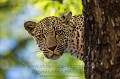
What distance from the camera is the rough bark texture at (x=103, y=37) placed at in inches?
137

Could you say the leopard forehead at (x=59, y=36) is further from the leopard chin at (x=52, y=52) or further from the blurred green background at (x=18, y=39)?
the blurred green background at (x=18, y=39)

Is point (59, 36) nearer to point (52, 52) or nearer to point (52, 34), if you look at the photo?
point (52, 34)

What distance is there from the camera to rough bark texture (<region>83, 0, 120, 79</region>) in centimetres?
348

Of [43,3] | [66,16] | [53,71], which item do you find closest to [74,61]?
[53,71]

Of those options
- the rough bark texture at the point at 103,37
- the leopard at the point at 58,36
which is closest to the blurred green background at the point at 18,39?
the leopard at the point at 58,36

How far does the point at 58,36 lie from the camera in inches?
207

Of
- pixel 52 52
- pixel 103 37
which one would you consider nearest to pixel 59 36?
pixel 52 52

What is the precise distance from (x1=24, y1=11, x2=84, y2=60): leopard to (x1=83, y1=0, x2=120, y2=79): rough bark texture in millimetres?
1509

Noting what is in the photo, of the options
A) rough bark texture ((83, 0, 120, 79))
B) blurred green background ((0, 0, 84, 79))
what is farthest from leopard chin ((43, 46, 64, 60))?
blurred green background ((0, 0, 84, 79))

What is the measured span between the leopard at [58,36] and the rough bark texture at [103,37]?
1509 mm

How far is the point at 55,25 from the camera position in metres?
5.32

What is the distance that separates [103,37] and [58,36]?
1.75m

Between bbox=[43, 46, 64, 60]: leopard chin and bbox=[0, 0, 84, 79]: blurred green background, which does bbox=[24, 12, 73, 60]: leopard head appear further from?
bbox=[0, 0, 84, 79]: blurred green background

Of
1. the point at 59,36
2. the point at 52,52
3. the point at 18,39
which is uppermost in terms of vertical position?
the point at 59,36
